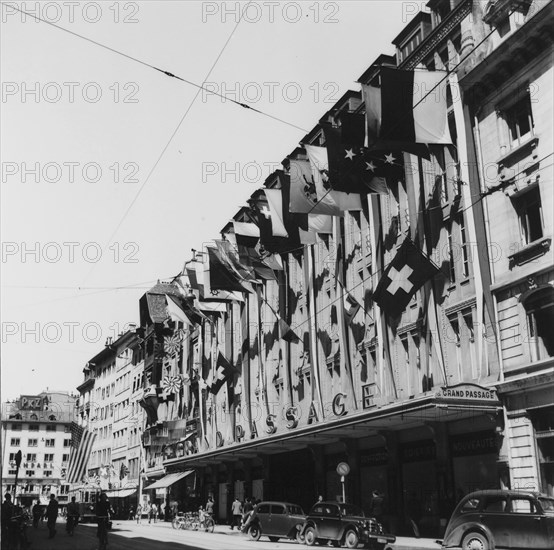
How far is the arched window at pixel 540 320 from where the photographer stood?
22.7 m

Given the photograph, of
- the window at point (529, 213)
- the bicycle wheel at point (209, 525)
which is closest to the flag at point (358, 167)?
the window at point (529, 213)

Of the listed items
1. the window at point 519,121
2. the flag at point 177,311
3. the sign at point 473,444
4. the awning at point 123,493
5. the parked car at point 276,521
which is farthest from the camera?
the awning at point 123,493

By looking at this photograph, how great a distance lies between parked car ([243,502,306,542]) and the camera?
2834 cm

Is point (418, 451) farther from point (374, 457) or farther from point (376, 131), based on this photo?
point (376, 131)

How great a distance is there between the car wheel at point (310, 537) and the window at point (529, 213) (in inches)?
514

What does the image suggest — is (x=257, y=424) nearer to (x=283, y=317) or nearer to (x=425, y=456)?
(x=283, y=317)

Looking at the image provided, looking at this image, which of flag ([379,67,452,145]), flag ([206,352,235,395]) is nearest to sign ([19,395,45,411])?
flag ([206,352,235,395])

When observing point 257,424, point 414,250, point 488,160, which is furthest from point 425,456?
point 257,424

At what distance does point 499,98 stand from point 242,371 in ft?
94.2

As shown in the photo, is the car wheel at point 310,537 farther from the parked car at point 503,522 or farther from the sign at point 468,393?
the parked car at point 503,522

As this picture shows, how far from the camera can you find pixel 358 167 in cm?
3106

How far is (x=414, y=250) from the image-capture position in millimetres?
26422

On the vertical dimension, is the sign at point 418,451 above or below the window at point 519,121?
below

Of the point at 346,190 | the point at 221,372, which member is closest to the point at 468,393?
the point at 346,190
